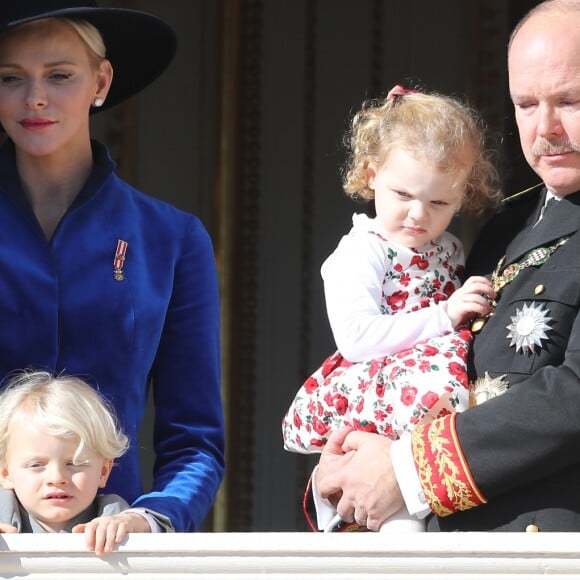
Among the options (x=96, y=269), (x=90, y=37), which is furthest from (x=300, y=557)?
(x=90, y=37)

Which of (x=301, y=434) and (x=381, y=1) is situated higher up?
(x=381, y=1)

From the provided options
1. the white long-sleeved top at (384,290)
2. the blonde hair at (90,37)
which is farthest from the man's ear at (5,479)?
the blonde hair at (90,37)

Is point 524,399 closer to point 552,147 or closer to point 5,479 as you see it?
point 552,147

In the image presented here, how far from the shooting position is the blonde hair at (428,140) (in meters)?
2.89

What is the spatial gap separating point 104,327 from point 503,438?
2.48 feet

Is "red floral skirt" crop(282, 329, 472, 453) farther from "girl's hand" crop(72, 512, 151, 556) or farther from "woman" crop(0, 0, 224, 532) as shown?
"girl's hand" crop(72, 512, 151, 556)

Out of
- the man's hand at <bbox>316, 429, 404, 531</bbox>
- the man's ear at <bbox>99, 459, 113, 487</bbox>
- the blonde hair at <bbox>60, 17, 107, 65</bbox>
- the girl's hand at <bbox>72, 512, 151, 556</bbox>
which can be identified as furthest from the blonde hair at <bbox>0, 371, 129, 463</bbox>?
the blonde hair at <bbox>60, 17, 107, 65</bbox>

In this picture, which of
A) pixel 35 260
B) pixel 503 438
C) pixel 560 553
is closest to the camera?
pixel 560 553

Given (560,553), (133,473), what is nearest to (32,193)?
(133,473)

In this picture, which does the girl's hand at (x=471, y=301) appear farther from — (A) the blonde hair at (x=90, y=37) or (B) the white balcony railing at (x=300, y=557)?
(A) the blonde hair at (x=90, y=37)

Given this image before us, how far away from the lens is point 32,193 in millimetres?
2824

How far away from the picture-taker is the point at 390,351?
9.27 ft

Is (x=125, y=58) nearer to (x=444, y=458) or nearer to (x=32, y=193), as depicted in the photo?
(x=32, y=193)

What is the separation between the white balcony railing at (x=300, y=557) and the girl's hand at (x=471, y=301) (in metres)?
0.57
